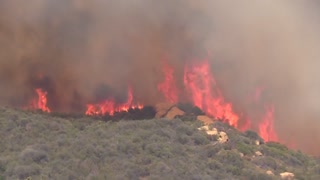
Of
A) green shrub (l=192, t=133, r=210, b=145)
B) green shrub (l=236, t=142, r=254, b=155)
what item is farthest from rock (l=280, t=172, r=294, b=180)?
green shrub (l=192, t=133, r=210, b=145)

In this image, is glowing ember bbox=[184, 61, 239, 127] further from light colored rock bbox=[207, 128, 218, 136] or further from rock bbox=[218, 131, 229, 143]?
rock bbox=[218, 131, 229, 143]

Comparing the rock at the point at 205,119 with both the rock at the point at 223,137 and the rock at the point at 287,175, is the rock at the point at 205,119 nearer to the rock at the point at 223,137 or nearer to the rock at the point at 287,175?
the rock at the point at 223,137

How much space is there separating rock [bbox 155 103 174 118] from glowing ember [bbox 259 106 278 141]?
9.67 metres

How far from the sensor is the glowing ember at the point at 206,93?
2218 inches

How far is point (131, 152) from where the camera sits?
40.2m

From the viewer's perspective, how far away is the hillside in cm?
3769

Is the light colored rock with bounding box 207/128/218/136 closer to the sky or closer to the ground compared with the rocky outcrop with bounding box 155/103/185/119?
closer to the ground

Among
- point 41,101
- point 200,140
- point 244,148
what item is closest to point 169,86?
point 41,101

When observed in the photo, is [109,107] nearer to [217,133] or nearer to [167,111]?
[167,111]

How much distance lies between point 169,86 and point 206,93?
3.74m

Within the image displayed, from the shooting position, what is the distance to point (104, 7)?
60500 millimetres

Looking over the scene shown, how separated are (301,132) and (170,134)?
2231 centimetres

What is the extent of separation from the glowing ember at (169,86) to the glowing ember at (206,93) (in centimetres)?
128

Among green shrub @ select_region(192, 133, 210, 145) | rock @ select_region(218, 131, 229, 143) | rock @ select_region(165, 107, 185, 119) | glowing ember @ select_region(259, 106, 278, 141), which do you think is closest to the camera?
green shrub @ select_region(192, 133, 210, 145)
